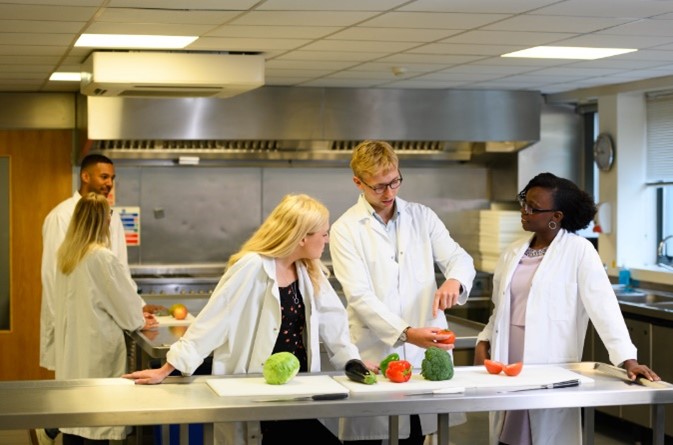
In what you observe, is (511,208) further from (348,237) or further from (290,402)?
(290,402)

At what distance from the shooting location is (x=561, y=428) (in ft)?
13.3

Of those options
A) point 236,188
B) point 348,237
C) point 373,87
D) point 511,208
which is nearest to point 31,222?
point 236,188

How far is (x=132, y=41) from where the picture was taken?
5.55 m

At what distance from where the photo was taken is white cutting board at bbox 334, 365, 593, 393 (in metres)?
3.50

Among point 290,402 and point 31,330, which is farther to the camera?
point 31,330

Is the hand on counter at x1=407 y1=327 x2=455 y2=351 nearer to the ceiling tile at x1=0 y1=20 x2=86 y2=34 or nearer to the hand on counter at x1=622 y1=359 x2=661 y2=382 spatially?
the hand on counter at x1=622 y1=359 x2=661 y2=382

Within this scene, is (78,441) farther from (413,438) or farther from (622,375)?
(622,375)

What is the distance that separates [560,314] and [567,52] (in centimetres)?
234

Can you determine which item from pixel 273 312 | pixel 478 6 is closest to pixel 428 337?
pixel 273 312

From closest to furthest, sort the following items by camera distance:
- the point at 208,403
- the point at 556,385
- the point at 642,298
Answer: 1. the point at 208,403
2. the point at 556,385
3. the point at 642,298

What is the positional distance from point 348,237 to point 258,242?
668mm

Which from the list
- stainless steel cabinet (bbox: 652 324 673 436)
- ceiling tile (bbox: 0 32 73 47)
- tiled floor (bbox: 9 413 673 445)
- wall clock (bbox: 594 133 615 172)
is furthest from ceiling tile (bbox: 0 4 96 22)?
wall clock (bbox: 594 133 615 172)

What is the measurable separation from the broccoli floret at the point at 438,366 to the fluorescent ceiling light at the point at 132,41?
97.7 inches

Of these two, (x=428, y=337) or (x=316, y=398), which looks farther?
(x=428, y=337)
